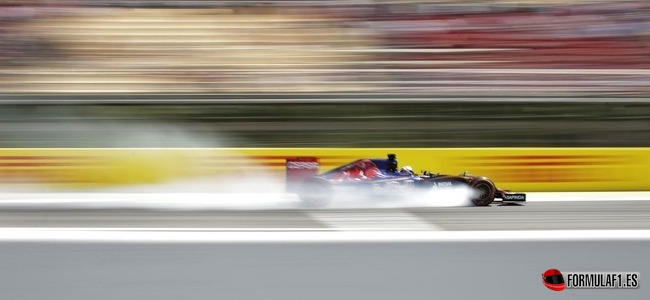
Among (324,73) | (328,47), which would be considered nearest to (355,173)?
(324,73)

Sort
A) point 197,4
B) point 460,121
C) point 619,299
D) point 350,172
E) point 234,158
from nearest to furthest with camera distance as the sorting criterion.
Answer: point 619,299
point 350,172
point 234,158
point 460,121
point 197,4

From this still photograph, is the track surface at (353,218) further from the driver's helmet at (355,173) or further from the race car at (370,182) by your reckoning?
the driver's helmet at (355,173)

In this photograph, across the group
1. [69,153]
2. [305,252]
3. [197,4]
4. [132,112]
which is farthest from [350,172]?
[197,4]

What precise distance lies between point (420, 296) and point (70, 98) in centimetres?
1276

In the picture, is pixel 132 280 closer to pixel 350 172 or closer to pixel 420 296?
pixel 420 296

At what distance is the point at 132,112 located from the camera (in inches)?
591

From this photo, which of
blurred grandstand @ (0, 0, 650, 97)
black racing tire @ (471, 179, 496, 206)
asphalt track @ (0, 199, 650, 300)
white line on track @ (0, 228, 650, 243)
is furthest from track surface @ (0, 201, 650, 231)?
blurred grandstand @ (0, 0, 650, 97)

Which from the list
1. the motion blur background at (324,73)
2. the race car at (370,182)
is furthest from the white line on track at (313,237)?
the motion blur background at (324,73)

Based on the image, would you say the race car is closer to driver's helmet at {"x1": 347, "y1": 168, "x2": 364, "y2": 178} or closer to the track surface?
driver's helmet at {"x1": 347, "y1": 168, "x2": 364, "y2": 178}

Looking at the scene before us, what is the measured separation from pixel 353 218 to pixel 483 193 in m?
1.64

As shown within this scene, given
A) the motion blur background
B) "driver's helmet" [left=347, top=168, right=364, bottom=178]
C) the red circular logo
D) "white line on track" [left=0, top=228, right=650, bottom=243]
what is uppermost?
the motion blur background

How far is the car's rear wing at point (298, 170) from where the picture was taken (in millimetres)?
8414

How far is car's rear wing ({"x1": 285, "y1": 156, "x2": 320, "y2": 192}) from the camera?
331 inches

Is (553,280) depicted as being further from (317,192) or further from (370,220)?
(317,192)
